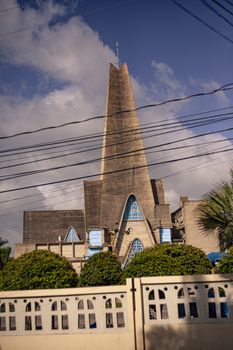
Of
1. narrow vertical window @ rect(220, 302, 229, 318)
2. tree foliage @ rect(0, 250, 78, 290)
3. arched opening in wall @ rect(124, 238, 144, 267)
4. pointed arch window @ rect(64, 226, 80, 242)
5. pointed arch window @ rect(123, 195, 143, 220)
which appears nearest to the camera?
narrow vertical window @ rect(220, 302, 229, 318)

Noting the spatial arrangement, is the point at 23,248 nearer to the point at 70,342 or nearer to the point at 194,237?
the point at 194,237

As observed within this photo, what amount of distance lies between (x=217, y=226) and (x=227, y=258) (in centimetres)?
540

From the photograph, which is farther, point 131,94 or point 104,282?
point 131,94

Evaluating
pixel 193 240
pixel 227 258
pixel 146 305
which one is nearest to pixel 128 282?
pixel 146 305

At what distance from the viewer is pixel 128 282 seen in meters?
10.6

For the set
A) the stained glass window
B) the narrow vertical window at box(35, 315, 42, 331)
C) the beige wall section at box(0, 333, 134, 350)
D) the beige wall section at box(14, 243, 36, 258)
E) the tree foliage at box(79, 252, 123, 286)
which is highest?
the beige wall section at box(14, 243, 36, 258)

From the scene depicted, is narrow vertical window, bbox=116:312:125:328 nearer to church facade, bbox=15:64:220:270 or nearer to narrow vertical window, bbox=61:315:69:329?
narrow vertical window, bbox=61:315:69:329

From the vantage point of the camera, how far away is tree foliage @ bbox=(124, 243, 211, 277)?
18953 mm

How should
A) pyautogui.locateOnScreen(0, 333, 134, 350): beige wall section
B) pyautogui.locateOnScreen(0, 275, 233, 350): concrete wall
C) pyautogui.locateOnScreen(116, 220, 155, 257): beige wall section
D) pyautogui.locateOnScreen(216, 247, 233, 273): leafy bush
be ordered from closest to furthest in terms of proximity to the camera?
1. pyautogui.locateOnScreen(0, 275, 233, 350): concrete wall
2. pyautogui.locateOnScreen(0, 333, 134, 350): beige wall section
3. pyautogui.locateOnScreen(216, 247, 233, 273): leafy bush
4. pyautogui.locateOnScreen(116, 220, 155, 257): beige wall section

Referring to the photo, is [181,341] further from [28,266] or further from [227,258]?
[28,266]

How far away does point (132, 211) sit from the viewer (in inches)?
1890

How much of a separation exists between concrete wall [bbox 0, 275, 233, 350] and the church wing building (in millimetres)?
33953

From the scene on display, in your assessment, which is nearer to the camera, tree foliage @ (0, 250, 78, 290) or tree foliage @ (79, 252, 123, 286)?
tree foliage @ (0, 250, 78, 290)

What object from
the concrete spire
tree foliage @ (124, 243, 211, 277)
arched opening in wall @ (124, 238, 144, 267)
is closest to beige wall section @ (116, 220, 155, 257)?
arched opening in wall @ (124, 238, 144, 267)
